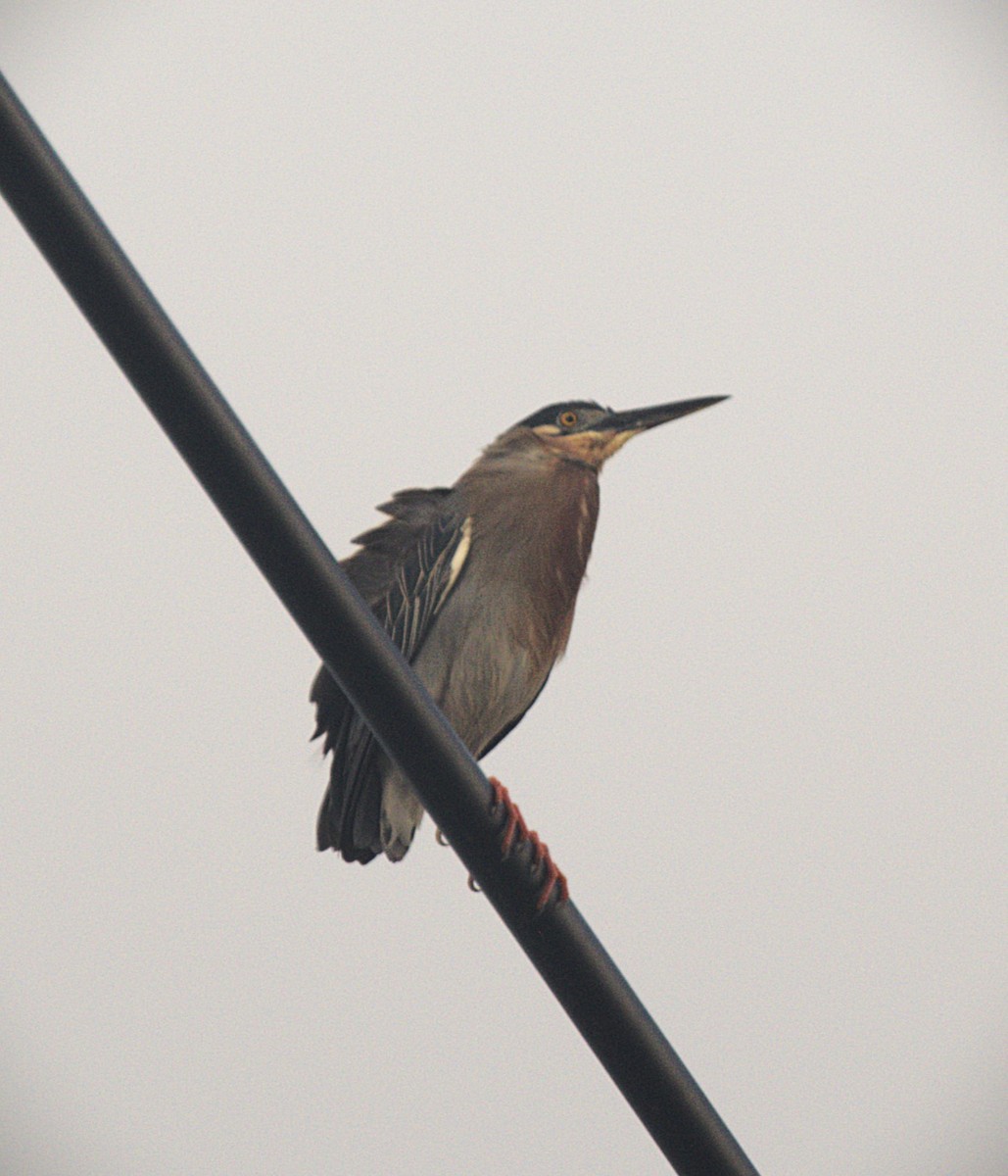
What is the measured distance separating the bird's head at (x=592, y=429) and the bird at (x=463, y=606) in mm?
93

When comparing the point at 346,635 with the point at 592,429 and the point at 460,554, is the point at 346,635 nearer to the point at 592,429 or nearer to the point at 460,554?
the point at 460,554

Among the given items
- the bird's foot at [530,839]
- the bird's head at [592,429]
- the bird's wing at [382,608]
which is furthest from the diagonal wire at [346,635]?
the bird's head at [592,429]

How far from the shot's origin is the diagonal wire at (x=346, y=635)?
1432 mm

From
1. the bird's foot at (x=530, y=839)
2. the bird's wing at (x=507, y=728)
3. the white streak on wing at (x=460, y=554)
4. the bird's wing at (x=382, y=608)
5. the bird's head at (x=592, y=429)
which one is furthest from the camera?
the bird's head at (x=592, y=429)

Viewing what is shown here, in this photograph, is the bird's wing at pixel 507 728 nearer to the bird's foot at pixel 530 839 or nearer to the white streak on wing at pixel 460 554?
the white streak on wing at pixel 460 554

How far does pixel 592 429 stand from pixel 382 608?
94 cm

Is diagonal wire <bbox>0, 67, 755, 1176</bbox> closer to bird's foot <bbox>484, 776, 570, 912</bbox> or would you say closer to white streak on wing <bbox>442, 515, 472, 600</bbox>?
bird's foot <bbox>484, 776, 570, 912</bbox>

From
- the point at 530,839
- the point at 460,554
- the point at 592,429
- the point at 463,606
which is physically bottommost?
the point at 530,839

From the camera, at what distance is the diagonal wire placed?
1.43 m

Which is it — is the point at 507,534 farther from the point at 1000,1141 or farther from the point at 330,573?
the point at 1000,1141

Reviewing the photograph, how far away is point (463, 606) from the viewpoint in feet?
11.4

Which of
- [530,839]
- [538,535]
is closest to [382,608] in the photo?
[538,535]

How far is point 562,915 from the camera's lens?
1787 millimetres

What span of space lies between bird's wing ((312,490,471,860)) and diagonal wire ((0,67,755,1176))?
1417 mm
